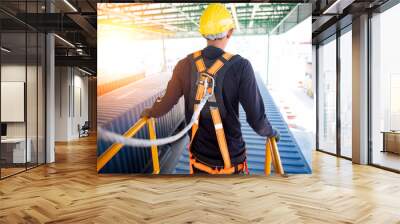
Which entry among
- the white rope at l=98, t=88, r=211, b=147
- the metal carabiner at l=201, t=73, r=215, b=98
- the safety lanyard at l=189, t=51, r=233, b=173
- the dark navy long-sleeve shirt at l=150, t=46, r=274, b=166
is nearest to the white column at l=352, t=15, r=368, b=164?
the dark navy long-sleeve shirt at l=150, t=46, r=274, b=166

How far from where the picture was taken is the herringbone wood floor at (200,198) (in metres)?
3.83

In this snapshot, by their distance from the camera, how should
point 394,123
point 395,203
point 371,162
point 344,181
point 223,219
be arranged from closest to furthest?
point 223,219 → point 395,203 → point 344,181 → point 394,123 → point 371,162

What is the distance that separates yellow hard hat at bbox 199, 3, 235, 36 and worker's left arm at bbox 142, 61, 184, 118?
0.68m

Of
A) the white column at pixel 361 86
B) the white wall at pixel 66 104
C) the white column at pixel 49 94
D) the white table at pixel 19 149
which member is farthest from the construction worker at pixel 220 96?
the white wall at pixel 66 104

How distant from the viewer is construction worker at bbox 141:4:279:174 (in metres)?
5.90

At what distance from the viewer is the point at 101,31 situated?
20.2 feet

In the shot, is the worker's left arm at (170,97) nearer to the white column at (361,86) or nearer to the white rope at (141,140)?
the white rope at (141,140)

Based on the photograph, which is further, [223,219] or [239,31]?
[239,31]

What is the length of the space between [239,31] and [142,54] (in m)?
1.60

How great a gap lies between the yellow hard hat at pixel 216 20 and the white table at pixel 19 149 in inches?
149

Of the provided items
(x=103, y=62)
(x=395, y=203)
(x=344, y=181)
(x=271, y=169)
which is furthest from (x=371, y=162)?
(x=103, y=62)

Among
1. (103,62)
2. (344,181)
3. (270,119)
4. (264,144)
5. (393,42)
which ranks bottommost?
(344,181)

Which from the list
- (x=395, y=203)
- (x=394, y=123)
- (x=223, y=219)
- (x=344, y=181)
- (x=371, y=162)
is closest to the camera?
(x=223, y=219)

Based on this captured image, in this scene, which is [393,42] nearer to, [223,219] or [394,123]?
[394,123]
